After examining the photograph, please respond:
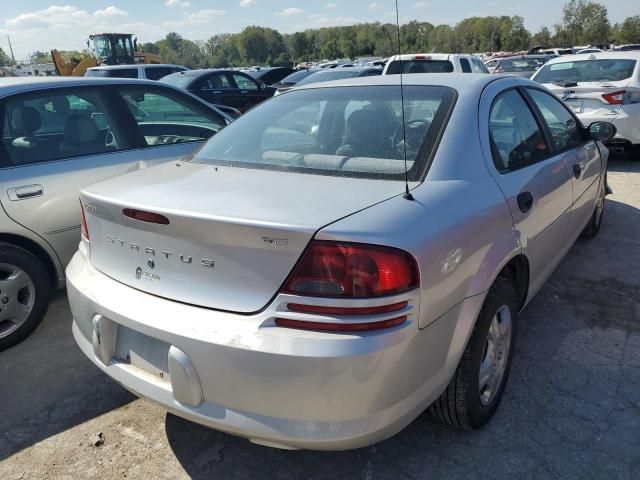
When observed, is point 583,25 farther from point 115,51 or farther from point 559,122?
point 559,122

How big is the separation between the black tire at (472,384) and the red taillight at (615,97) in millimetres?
6107

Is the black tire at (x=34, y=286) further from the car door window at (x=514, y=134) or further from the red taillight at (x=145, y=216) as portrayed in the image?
the car door window at (x=514, y=134)

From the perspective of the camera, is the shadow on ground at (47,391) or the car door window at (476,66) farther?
the car door window at (476,66)

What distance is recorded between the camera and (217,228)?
187 centimetres

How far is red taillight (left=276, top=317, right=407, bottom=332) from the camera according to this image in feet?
5.68

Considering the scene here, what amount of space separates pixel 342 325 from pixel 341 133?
3.96ft

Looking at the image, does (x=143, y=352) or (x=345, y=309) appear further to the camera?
(x=143, y=352)

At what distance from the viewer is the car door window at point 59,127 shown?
3.47 meters

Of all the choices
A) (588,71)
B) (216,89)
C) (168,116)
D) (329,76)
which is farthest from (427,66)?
(168,116)

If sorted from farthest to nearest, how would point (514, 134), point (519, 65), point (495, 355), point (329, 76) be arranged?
point (519, 65) → point (329, 76) → point (514, 134) → point (495, 355)

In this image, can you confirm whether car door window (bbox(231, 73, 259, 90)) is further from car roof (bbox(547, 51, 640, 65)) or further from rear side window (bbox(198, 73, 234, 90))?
car roof (bbox(547, 51, 640, 65))

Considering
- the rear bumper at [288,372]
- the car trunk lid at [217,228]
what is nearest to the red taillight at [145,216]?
the car trunk lid at [217,228]

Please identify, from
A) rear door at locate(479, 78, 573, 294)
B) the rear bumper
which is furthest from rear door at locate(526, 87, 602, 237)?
the rear bumper

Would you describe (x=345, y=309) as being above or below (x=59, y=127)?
below
